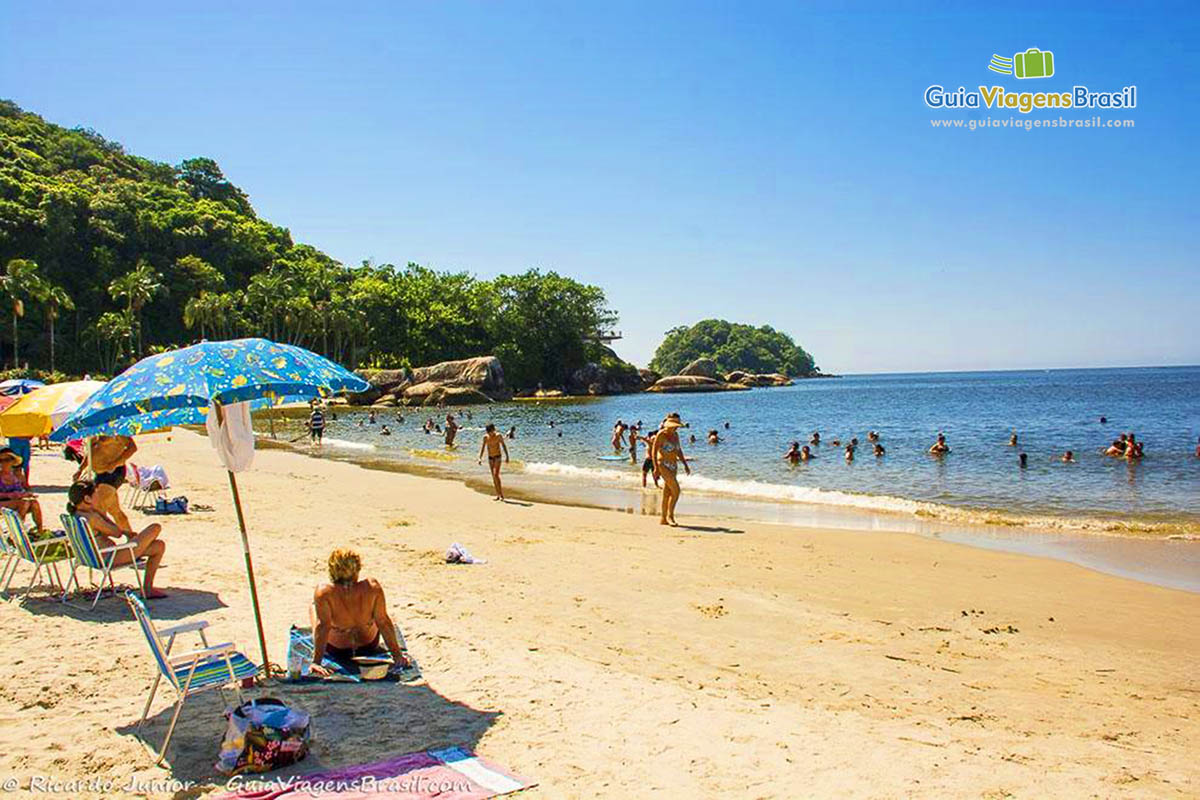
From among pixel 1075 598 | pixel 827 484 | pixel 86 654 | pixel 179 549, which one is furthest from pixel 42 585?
pixel 827 484

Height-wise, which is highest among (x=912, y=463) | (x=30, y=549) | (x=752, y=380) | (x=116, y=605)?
(x=752, y=380)

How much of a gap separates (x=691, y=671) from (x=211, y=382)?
438 centimetres

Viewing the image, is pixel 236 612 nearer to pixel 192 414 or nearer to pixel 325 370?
pixel 192 414

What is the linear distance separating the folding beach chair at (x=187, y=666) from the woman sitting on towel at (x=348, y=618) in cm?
91

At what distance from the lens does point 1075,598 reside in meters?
9.80

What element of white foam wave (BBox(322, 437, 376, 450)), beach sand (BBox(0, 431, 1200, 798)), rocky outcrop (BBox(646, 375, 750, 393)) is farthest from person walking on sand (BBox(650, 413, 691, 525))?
rocky outcrop (BBox(646, 375, 750, 393))

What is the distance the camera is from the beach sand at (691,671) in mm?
4875

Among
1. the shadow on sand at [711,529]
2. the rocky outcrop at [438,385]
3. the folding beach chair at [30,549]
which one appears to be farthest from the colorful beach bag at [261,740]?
the rocky outcrop at [438,385]

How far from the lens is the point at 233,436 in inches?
243

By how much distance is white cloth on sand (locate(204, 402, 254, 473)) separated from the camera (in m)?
6.13

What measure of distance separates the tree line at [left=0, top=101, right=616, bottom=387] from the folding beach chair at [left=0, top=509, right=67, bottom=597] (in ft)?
209

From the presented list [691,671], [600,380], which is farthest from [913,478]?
[600,380]

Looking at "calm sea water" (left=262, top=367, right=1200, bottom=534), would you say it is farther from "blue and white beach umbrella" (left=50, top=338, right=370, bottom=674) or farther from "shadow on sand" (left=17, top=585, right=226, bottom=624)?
"blue and white beach umbrella" (left=50, top=338, right=370, bottom=674)

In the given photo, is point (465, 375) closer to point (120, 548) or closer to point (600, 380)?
point (600, 380)
